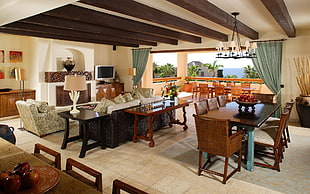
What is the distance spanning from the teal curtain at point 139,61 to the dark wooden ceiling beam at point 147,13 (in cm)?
368

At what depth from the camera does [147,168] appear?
353 cm

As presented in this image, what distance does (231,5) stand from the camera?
3793mm

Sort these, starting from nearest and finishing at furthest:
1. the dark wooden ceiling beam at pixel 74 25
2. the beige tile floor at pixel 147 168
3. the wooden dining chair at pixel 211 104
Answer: the beige tile floor at pixel 147 168 → the dark wooden ceiling beam at pixel 74 25 → the wooden dining chair at pixel 211 104

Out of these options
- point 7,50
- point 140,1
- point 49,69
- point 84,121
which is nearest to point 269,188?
point 84,121

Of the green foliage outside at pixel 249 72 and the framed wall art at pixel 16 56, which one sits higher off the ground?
the framed wall art at pixel 16 56

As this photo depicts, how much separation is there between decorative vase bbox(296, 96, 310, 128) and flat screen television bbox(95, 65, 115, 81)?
6.68 m

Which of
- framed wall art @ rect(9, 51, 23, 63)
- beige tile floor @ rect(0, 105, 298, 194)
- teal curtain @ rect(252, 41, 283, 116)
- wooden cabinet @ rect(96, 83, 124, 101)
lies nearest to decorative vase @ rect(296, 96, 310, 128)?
teal curtain @ rect(252, 41, 283, 116)

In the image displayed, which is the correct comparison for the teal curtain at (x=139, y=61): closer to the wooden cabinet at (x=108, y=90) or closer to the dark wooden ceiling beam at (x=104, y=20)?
the wooden cabinet at (x=108, y=90)

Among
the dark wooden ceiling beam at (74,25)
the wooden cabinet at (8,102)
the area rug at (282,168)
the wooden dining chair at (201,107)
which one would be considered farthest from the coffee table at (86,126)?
the wooden cabinet at (8,102)

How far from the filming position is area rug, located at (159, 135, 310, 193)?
9.89ft

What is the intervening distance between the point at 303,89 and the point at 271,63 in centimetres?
104

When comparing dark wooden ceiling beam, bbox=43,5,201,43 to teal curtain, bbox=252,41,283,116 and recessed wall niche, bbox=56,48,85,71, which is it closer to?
teal curtain, bbox=252,41,283,116

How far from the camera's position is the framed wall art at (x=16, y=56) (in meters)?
7.36

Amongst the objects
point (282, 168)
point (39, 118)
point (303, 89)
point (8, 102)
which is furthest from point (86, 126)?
point (303, 89)
